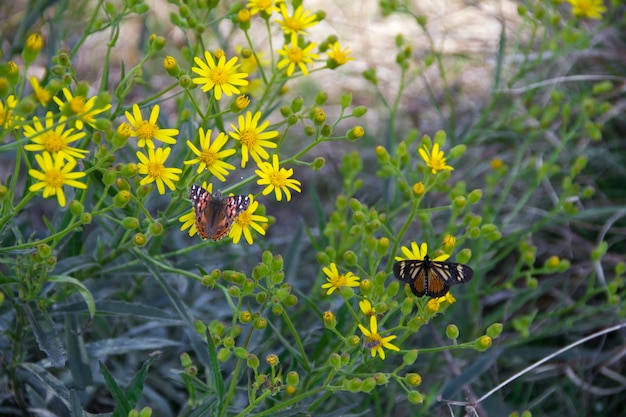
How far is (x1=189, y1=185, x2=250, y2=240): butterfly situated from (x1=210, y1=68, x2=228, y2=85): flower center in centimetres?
35

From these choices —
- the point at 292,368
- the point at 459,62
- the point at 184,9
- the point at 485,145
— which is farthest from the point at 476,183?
the point at 184,9

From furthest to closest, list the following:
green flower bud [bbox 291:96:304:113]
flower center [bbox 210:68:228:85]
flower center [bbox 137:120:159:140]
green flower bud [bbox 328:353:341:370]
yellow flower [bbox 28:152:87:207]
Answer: green flower bud [bbox 291:96:304:113] → flower center [bbox 210:68:228:85] → flower center [bbox 137:120:159:140] → green flower bud [bbox 328:353:341:370] → yellow flower [bbox 28:152:87:207]

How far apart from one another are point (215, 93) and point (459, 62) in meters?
3.58

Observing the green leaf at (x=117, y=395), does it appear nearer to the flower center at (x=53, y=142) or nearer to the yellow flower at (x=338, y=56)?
the flower center at (x=53, y=142)

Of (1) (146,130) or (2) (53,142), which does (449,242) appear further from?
(2) (53,142)

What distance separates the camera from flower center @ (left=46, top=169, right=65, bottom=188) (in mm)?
1886

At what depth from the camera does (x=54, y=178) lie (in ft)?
6.22

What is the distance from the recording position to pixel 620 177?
4.20 meters

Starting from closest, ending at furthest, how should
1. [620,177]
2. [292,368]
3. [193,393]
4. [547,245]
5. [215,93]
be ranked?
[215,93]
[193,393]
[292,368]
[547,245]
[620,177]

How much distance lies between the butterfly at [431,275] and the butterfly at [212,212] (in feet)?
1.64

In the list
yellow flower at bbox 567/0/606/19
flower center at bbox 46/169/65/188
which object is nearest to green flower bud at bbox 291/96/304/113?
flower center at bbox 46/169/65/188

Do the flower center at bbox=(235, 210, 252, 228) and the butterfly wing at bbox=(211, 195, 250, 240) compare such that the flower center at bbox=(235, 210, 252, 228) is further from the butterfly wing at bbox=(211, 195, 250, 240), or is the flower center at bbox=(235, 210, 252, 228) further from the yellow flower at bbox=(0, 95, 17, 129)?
the yellow flower at bbox=(0, 95, 17, 129)

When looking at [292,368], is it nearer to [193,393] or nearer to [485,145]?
[193,393]

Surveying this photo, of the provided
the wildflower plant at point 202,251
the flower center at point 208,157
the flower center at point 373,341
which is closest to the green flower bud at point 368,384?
the wildflower plant at point 202,251
